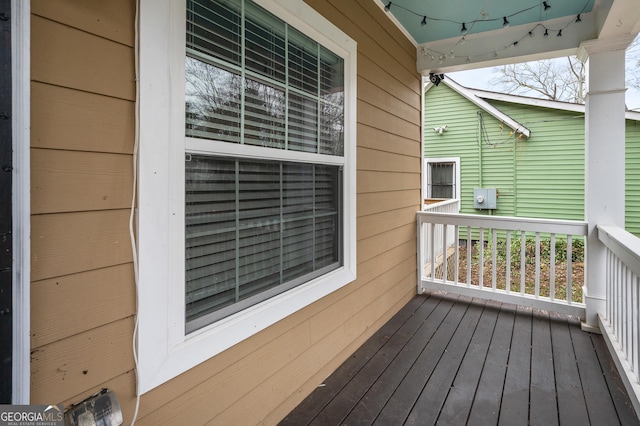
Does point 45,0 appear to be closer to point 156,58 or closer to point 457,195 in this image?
point 156,58

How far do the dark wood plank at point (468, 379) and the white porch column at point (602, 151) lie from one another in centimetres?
88

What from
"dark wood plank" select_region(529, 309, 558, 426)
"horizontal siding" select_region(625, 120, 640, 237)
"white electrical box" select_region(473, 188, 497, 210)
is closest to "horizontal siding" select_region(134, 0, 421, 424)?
"dark wood plank" select_region(529, 309, 558, 426)

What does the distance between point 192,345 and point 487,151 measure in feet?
25.0

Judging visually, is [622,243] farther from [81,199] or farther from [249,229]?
[81,199]

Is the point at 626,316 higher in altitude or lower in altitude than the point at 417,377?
higher

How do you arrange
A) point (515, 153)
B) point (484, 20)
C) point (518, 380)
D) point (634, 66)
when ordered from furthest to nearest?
1. point (515, 153)
2. point (634, 66)
3. point (484, 20)
4. point (518, 380)

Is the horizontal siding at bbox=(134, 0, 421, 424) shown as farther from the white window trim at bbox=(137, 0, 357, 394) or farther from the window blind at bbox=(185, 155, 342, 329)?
the window blind at bbox=(185, 155, 342, 329)

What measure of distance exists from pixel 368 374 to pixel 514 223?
210cm

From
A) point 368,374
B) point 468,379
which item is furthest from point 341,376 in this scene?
point 468,379

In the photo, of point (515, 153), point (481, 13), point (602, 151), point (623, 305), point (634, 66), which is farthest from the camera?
point (515, 153)

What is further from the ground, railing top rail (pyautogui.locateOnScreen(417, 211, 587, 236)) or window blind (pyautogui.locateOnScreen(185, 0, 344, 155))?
window blind (pyautogui.locateOnScreen(185, 0, 344, 155))

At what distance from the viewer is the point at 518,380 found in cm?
211

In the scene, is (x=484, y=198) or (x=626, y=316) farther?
(x=484, y=198)

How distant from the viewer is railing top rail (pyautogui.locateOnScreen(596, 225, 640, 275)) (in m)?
1.84
